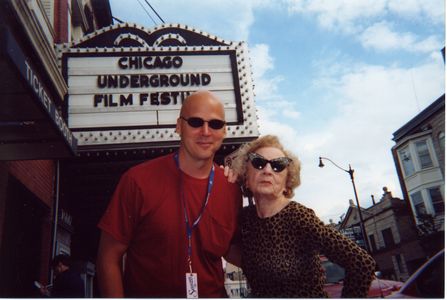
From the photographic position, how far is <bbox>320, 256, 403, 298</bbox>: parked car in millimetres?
6652

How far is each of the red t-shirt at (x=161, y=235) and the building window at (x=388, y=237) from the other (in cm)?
3668

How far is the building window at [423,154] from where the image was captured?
19116 millimetres

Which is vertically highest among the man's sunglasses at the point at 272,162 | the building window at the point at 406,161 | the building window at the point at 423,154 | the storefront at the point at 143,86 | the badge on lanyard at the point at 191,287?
the building window at the point at 406,161

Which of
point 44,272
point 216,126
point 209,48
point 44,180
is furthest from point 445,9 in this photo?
point 44,272

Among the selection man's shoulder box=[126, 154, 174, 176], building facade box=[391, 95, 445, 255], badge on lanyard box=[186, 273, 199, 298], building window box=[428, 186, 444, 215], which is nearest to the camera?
badge on lanyard box=[186, 273, 199, 298]

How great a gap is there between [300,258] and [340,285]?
567 cm

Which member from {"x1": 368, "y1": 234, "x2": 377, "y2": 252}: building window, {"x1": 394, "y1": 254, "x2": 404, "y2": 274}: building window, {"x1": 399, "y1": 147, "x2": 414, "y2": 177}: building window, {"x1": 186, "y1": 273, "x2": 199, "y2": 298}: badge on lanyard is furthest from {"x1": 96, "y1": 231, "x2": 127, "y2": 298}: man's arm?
{"x1": 368, "y1": 234, "x2": 377, "y2": 252}: building window

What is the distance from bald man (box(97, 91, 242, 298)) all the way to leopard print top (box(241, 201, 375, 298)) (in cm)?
33

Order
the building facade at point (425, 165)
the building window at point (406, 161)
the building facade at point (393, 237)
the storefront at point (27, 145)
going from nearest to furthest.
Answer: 1. the storefront at point (27, 145)
2. the building facade at point (425, 165)
3. the building window at point (406, 161)
4. the building facade at point (393, 237)

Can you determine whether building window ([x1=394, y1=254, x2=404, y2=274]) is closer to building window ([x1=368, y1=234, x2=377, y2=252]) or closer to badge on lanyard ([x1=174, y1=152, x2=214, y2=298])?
building window ([x1=368, y1=234, x2=377, y2=252])

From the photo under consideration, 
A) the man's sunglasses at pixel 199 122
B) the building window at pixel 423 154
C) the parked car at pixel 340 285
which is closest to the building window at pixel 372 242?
the building window at pixel 423 154

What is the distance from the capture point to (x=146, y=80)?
303 inches

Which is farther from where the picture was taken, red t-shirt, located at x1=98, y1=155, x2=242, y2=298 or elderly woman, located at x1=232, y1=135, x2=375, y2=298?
red t-shirt, located at x1=98, y1=155, x2=242, y2=298

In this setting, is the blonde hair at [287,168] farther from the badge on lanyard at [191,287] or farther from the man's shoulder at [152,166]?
the badge on lanyard at [191,287]
